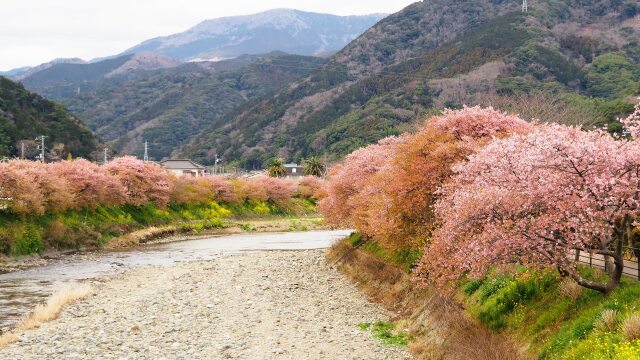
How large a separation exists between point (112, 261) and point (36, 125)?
279ft

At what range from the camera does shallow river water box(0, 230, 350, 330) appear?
3088cm

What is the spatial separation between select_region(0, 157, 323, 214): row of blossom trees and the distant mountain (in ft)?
114

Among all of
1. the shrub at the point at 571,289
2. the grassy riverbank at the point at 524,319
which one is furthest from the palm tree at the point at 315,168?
the shrub at the point at 571,289

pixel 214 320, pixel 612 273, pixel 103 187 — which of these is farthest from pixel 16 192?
pixel 612 273

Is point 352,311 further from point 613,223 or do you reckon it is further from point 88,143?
point 88,143

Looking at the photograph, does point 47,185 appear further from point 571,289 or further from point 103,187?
point 571,289

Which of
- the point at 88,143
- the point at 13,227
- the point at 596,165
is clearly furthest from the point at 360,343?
the point at 88,143

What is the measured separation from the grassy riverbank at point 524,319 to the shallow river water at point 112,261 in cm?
1762

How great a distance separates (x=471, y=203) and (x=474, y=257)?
4.53 feet

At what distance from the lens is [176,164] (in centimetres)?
14975

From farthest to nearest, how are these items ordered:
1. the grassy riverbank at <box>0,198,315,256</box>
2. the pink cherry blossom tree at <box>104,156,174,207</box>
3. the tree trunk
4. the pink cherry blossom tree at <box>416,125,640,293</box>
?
the pink cherry blossom tree at <box>104,156,174,207</box> → the grassy riverbank at <box>0,198,315,256</box> → the tree trunk → the pink cherry blossom tree at <box>416,125,640,293</box>

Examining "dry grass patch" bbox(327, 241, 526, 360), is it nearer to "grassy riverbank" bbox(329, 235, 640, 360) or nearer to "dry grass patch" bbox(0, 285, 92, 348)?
"grassy riverbank" bbox(329, 235, 640, 360)

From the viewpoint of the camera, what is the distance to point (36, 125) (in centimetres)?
12038

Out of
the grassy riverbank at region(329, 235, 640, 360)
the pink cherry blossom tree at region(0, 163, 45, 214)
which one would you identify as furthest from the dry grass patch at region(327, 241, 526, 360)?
the pink cherry blossom tree at region(0, 163, 45, 214)
